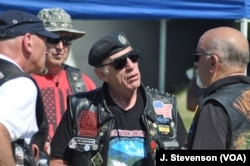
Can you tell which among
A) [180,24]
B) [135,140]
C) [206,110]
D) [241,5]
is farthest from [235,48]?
[180,24]

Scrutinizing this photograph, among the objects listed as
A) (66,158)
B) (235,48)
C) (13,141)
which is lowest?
(66,158)

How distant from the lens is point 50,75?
13.6 ft

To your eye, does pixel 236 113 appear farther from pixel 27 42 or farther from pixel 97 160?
pixel 27 42

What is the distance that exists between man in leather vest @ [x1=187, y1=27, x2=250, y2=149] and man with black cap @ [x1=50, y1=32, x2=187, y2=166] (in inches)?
18.7

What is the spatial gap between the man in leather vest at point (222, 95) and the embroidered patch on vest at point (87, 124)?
0.64 metres

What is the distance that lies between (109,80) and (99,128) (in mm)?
279

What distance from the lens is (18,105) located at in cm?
267

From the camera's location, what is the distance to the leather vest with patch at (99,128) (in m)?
3.22

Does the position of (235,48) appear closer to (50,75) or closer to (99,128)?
(99,128)

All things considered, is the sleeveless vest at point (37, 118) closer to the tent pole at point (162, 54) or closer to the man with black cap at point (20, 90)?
the man with black cap at point (20, 90)

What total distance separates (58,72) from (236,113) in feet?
5.74

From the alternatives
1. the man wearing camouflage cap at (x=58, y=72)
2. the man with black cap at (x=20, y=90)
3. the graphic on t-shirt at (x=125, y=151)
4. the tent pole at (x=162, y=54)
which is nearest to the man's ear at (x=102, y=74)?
the graphic on t-shirt at (x=125, y=151)

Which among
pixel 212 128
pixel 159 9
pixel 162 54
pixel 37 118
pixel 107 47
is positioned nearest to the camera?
pixel 212 128

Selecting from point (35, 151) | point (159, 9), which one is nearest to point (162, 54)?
point (159, 9)
